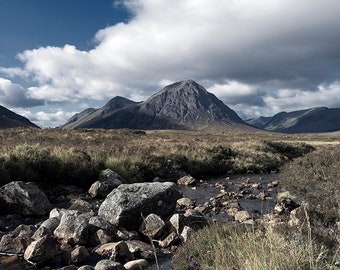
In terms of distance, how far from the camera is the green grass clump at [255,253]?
4.06 metres

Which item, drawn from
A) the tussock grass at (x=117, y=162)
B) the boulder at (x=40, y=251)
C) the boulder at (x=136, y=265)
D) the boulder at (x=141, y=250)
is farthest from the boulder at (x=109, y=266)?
the tussock grass at (x=117, y=162)

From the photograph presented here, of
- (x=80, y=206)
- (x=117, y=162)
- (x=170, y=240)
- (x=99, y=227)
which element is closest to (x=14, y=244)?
(x=99, y=227)

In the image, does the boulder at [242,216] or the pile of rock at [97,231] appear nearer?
the pile of rock at [97,231]

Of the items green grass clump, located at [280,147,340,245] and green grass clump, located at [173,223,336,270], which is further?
green grass clump, located at [280,147,340,245]

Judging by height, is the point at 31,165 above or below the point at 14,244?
above

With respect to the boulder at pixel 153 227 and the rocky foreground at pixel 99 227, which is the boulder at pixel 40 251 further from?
the boulder at pixel 153 227

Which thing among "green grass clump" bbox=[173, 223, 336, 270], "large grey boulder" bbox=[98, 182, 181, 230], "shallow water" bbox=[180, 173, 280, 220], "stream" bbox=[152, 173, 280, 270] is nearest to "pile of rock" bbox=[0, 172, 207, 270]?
"large grey boulder" bbox=[98, 182, 181, 230]

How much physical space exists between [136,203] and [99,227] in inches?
65.9

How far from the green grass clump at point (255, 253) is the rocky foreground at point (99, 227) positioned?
72 cm

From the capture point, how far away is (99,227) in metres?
9.77

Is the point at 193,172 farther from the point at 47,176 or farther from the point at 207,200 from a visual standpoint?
the point at 47,176

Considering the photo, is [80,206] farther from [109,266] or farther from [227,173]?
[227,173]

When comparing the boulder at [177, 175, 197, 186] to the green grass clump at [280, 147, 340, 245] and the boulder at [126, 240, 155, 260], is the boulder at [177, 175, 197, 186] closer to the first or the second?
the green grass clump at [280, 147, 340, 245]

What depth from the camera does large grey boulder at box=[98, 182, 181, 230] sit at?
1066 centimetres
